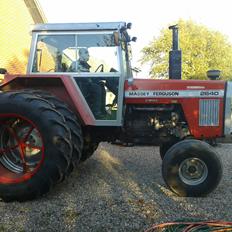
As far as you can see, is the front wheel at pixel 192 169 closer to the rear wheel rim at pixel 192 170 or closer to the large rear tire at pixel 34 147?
the rear wheel rim at pixel 192 170

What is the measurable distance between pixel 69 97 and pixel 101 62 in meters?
0.73

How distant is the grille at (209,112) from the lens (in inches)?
269

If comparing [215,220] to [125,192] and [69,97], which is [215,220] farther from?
[69,97]

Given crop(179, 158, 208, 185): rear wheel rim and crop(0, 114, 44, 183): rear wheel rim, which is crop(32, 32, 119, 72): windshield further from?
crop(179, 158, 208, 185): rear wheel rim

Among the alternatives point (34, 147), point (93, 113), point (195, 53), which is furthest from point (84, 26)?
point (195, 53)

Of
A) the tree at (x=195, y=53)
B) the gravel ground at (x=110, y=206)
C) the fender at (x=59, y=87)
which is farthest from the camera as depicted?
the tree at (x=195, y=53)

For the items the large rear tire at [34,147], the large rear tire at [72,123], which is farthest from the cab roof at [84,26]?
the large rear tire at [34,147]

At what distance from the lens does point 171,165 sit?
602 centimetres

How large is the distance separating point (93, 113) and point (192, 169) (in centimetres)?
166

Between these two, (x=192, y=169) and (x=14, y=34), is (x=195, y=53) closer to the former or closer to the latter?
(x=14, y=34)

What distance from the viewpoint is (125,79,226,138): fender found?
676cm

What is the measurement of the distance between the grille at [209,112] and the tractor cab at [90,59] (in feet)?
4.16

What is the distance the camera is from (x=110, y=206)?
17.0 feet

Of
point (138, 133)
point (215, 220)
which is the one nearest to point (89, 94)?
point (138, 133)
